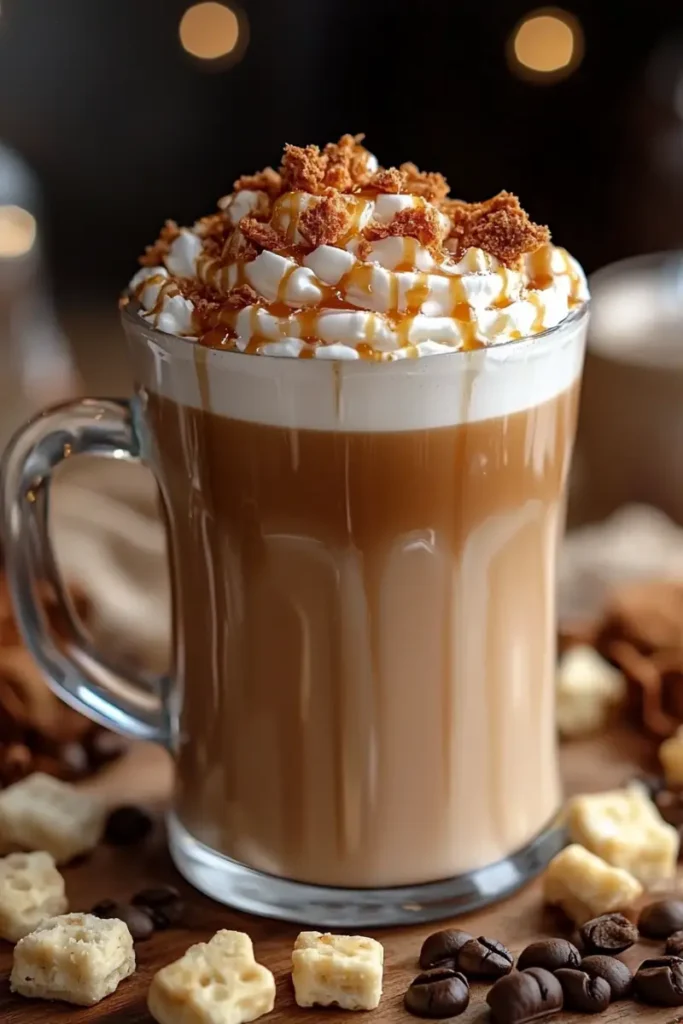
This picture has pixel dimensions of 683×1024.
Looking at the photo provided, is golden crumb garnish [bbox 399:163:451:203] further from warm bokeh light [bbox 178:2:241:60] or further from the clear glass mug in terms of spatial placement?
warm bokeh light [bbox 178:2:241:60]

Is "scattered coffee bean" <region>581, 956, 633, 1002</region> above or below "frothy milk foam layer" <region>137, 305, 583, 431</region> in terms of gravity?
below

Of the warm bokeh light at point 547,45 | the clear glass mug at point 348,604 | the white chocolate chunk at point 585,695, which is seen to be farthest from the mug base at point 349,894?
the warm bokeh light at point 547,45

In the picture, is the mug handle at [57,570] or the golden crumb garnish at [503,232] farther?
the mug handle at [57,570]

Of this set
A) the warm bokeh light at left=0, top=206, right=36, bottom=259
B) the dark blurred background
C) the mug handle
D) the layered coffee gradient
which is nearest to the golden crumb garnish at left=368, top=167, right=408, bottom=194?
the layered coffee gradient

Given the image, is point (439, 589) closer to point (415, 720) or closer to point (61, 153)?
point (415, 720)

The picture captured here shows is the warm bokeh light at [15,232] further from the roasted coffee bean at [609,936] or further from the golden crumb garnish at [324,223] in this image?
the roasted coffee bean at [609,936]

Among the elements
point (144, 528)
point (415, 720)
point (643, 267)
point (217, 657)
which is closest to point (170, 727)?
point (217, 657)
